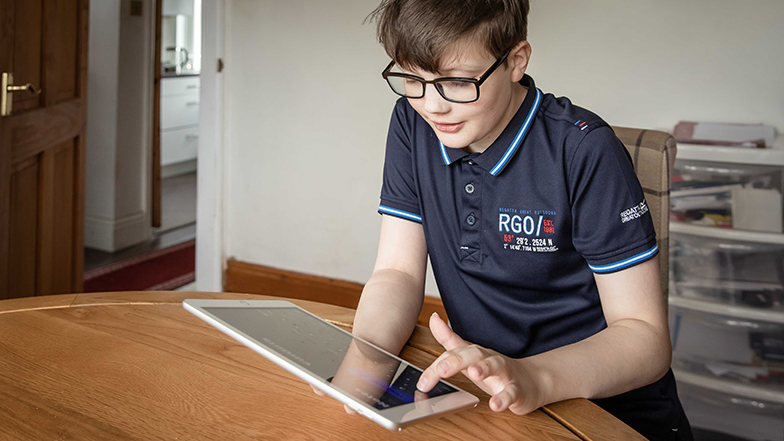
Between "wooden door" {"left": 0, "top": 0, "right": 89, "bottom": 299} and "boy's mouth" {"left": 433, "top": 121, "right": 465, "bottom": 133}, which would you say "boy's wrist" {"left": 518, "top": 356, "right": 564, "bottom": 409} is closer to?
"boy's mouth" {"left": 433, "top": 121, "right": 465, "bottom": 133}

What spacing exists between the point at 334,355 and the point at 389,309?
23 cm

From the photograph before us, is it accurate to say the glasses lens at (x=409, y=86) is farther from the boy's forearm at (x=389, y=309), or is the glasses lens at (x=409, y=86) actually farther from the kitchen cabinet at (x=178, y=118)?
the kitchen cabinet at (x=178, y=118)

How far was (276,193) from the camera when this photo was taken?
2.87 m

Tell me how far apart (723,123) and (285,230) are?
5.62 ft

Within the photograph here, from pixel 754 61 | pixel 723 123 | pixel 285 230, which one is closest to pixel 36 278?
pixel 285 230

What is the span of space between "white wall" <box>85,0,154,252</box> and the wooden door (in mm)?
1133

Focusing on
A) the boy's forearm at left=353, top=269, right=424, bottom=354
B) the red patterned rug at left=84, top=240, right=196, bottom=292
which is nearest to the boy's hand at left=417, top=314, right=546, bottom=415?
the boy's forearm at left=353, top=269, right=424, bottom=354

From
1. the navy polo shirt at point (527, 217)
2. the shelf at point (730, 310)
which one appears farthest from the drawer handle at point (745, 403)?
the navy polo shirt at point (527, 217)

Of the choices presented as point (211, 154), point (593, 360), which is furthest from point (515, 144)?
point (211, 154)

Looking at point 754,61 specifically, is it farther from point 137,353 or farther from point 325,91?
point 137,353

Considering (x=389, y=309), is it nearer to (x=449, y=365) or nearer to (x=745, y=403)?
(x=449, y=365)

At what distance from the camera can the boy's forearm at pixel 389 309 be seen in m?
0.90

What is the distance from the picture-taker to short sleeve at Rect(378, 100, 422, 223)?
3.66 feet

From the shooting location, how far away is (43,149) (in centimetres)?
223
